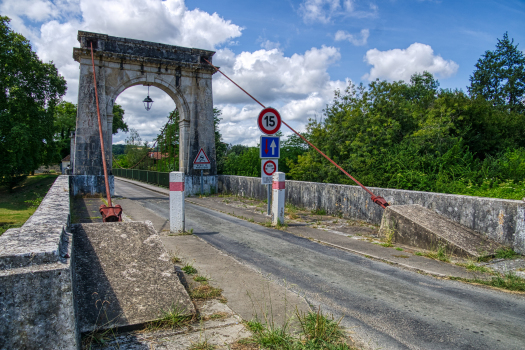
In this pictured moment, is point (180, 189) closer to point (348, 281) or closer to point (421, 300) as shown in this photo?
point (348, 281)

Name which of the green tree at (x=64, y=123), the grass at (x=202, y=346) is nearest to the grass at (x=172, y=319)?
the grass at (x=202, y=346)

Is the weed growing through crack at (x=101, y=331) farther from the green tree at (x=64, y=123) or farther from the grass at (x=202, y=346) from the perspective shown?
the green tree at (x=64, y=123)

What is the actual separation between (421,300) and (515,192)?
5.26m

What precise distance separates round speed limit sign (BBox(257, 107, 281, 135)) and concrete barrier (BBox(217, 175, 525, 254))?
94.4 inches

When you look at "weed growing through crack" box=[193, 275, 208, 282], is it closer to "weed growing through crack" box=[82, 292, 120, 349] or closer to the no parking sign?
"weed growing through crack" box=[82, 292, 120, 349]

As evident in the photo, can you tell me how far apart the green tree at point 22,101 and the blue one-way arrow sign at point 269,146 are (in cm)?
2086

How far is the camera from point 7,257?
163cm

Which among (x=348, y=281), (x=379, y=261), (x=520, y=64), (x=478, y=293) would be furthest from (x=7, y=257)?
(x=520, y=64)

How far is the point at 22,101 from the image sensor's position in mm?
23922

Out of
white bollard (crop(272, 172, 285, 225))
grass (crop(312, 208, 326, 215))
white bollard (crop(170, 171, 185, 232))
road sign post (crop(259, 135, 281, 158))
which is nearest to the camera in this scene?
white bollard (crop(170, 171, 185, 232))

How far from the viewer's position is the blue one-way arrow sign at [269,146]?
28.1ft

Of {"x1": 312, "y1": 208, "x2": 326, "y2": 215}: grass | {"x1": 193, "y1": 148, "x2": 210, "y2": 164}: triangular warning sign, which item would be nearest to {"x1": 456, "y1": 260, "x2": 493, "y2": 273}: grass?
{"x1": 312, "y1": 208, "x2": 326, "y2": 215}: grass

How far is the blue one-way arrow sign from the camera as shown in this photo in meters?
8.58

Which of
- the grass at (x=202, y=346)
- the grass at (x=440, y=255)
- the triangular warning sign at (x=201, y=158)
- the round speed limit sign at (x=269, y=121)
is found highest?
the round speed limit sign at (x=269, y=121)
